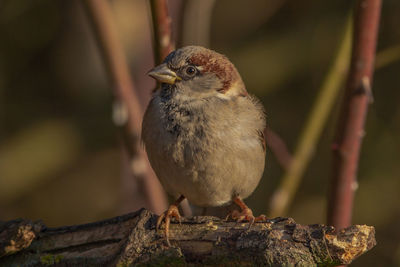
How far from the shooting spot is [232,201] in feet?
10.9

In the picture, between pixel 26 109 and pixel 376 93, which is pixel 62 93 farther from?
pixel 376 93

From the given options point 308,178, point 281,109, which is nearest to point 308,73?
point 281,109

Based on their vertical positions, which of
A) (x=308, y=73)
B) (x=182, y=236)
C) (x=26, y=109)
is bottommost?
(x=182, y=236)

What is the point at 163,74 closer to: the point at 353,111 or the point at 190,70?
the point at 190,70

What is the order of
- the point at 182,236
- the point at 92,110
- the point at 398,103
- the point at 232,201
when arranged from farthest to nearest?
1. the point at 92,110
2. the point at 398,103
3. the point at 232,201
4. the point at 182,236

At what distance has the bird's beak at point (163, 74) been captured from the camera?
3049 millimetres

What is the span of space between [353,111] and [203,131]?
704 mm

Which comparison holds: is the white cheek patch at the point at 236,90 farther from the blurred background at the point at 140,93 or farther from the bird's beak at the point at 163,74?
the blurred background at the point at 140,93

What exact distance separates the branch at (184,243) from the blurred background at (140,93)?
2.61 metres

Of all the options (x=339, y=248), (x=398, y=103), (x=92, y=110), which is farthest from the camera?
(x=92, y=110)

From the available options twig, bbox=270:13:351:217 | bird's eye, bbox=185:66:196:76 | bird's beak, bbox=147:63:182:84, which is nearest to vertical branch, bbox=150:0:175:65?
bird's beak, bbox=147:63:182:84

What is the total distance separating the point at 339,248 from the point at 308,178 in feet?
11.5

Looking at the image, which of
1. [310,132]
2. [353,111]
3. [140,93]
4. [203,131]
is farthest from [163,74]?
[140,93]

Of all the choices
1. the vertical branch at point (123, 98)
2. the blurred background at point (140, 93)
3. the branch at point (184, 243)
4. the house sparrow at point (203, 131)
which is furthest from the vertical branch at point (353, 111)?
the blurred background at point (140, 93)
